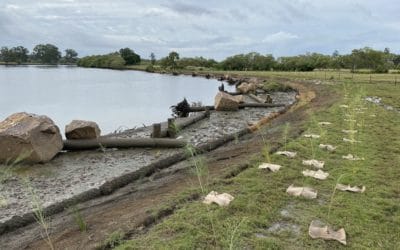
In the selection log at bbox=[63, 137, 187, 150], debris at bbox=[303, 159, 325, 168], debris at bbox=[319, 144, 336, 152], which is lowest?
log at bbox=[63, 137, 187, 150]

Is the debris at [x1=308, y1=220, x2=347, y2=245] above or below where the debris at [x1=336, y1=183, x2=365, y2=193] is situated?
below

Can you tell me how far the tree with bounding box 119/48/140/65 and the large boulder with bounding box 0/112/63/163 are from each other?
4987 inches

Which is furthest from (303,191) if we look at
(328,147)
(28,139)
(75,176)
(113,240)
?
(28,139)

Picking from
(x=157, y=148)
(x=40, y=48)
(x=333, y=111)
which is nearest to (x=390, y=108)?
(x=333, y=111)

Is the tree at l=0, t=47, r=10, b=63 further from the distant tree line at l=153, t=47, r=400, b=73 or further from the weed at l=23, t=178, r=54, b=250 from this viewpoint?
the weed at l=23, t=178, r=54, b=250

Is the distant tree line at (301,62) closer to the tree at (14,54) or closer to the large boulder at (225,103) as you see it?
the large boulder at (225,103)

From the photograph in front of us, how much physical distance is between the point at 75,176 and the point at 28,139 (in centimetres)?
158

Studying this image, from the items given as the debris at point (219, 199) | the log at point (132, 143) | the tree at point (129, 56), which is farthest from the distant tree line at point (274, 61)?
the debris at point (219, 199)

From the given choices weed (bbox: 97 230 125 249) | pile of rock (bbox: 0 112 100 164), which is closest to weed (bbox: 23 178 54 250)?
weed (bbox: 97 230 125 249)

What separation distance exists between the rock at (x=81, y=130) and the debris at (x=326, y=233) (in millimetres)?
8861

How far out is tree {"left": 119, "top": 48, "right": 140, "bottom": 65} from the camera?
13588cm

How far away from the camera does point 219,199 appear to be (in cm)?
612

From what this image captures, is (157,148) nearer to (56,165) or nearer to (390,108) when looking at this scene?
(56,165)

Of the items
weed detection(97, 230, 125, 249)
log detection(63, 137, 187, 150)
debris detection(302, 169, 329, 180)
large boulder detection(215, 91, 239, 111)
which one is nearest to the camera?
weed detection(97, 230, 125, 249)
